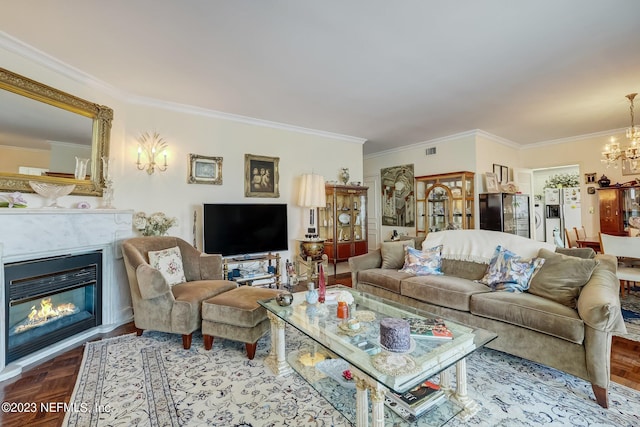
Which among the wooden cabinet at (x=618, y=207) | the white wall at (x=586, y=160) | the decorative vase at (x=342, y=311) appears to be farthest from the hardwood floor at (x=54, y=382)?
the white wall at (x=586, y=160)

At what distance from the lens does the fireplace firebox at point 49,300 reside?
2.32 meters

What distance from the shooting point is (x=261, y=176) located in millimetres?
4570

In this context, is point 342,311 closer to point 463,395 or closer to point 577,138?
point 463,395

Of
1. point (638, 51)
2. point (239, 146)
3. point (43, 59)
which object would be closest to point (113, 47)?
point (43, 59)

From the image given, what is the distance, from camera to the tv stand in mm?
3990

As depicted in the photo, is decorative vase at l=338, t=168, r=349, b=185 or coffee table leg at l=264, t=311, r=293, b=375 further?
decorative vase at l=338, t=168, r=349, b=185

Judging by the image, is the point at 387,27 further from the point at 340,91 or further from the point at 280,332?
the point at 280,332

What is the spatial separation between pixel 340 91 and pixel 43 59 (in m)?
2.88

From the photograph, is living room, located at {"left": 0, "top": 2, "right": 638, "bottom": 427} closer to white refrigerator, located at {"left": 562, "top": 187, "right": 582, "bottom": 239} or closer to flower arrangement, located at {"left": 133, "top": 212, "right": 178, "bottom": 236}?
flower arrangement, located at {"left": 133, "top": 212, "right": 178, "bottom": 236}

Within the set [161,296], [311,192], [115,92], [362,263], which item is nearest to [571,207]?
[362,263]

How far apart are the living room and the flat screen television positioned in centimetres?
27

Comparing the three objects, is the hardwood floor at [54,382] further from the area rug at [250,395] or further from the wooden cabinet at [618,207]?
the wooden cabinet at [618,207]

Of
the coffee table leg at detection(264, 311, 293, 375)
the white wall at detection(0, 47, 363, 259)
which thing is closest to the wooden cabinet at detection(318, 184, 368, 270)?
the white wall at detection(0, 47, 363, 259)

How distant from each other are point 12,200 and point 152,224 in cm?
122
